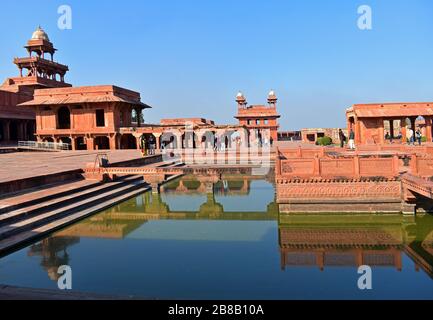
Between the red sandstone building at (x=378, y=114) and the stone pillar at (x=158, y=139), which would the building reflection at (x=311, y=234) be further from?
the stone pillar at (x=158, y=139)

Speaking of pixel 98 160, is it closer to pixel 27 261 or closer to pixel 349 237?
pixel 27 261

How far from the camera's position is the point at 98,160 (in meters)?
14.1

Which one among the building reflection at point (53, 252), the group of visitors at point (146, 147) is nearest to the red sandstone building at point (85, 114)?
the group of visitors at point (146, 147)

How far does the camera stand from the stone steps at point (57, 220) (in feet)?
24.7

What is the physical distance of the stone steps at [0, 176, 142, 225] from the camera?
8.32m

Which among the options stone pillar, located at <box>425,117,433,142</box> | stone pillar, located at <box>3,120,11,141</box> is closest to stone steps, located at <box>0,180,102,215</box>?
stone pillar, located at <box>425,117,433,142</box>

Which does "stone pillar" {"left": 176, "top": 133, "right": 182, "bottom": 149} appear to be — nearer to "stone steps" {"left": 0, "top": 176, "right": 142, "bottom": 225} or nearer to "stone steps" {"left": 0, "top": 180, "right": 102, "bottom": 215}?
"stone steps" {"left": 0, "top": 176, "right": 142, "bottom": 225}

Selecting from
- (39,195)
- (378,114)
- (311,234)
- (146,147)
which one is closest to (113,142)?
(146,147)

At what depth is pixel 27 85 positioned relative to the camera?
37500 millimetres

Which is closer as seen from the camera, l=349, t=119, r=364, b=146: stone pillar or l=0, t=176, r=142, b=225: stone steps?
l=0, t=176, r=142, b=225: stone steps

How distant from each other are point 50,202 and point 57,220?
82 cm

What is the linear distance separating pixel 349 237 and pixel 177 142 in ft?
84.2

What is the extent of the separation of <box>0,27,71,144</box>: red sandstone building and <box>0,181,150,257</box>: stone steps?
2424cm
